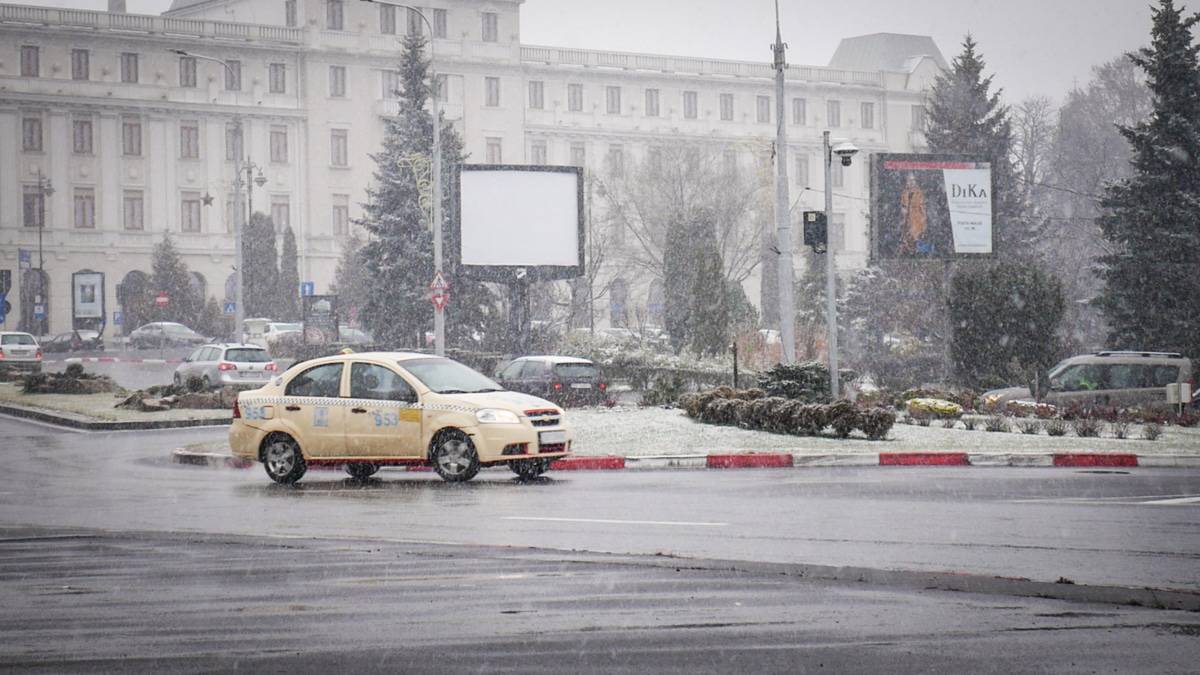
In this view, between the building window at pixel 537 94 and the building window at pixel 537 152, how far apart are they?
8.32 feet

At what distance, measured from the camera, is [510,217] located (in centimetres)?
4347

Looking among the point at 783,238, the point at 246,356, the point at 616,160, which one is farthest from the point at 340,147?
the point at 783,238

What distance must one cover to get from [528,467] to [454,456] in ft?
3.52

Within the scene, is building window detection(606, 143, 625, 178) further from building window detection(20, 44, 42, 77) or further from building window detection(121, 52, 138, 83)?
building window detection(20, 44, 42, 77)

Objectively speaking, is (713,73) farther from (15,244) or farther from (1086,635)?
(1086,635)

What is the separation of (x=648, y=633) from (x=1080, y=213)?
270 feet

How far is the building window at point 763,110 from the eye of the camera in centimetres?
11101

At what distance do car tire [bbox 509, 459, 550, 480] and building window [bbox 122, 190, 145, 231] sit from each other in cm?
7945

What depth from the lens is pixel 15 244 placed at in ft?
289

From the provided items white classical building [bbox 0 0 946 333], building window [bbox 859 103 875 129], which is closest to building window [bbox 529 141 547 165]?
white classical building [bbox 0 0 946 333]

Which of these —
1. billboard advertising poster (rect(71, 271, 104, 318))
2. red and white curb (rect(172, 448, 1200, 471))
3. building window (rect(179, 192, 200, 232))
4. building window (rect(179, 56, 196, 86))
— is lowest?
red and white curb (rect(172, 448, 1200, 471))

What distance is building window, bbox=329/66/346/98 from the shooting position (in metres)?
98.6

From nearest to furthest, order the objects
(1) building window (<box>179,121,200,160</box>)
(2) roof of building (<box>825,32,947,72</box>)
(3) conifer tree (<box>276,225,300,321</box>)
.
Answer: (3) conifer tree (<box>276,225,300,321</box>) < (1) building window (<box>179,121,200,160</box>) < (2) roof of building (<box>825,32,947,72</box>)

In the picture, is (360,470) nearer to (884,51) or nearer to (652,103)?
(652,103)
